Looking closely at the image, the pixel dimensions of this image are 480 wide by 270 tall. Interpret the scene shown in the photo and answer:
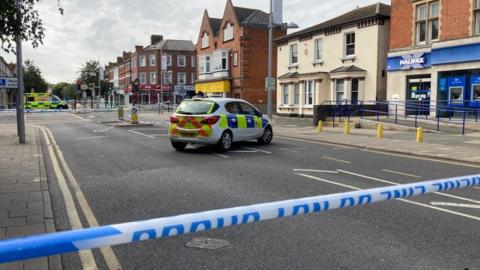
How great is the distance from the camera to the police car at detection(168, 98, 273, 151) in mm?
12859

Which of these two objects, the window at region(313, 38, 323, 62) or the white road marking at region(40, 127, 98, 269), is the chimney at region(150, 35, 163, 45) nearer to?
the window at region(313, 38, 323, 62)

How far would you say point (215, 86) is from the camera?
163 feet

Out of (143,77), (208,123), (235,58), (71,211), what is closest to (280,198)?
(71,211)

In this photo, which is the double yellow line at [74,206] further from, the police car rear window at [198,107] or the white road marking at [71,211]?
the police car rear window at [198,107]

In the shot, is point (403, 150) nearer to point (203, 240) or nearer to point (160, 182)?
point (160, 182)

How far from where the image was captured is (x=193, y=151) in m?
13.5

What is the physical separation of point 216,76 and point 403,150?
121 ft

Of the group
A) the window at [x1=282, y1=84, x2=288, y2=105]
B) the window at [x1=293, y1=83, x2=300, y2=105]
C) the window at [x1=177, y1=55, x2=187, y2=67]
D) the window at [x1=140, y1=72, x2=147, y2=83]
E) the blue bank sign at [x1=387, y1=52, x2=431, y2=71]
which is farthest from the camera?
the window at [x1=140, y1=72, x2=147, y2=83]

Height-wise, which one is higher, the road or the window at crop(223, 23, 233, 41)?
the window at crop(223, 23, 233, 41)

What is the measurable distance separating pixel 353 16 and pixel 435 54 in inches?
342

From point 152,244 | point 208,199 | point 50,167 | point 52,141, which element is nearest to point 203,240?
point 152,244

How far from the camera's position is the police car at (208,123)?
42.2 feet

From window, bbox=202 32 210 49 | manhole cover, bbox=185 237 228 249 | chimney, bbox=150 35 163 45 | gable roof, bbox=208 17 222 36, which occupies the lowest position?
manhole cover, bbox=185 237 228 249

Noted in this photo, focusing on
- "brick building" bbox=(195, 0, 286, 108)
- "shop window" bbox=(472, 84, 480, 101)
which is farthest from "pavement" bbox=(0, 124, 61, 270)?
"brick building" bbox=(195, 0, 286, 108)
